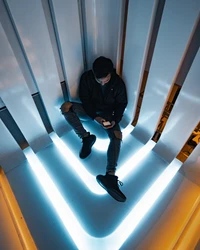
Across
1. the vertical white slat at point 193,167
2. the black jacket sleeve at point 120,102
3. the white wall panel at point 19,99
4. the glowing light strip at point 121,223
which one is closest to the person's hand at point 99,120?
the black jacket sleeve at point 120,102

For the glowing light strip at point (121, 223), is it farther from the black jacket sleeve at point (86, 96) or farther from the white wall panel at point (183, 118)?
the black jacket sleeve at point (86, 96)

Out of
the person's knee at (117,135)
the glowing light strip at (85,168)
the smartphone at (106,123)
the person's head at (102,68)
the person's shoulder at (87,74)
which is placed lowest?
the glowing light strip at (85,168)

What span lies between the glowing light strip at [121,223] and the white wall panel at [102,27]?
92cm

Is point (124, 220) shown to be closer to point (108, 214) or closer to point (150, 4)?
point (108, 214)

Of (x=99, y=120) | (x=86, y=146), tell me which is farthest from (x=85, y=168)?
(x=99, y=120)

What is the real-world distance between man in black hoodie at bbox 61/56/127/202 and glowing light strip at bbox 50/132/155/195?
3.1 inches

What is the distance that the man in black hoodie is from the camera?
1.17m

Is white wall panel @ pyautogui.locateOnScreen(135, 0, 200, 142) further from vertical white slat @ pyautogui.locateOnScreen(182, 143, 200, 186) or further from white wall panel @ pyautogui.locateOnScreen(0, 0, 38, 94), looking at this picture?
white wall panel @ pyautogui.locateOnScreen(0, 0, 38, 94)

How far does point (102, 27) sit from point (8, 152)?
44.4 inches

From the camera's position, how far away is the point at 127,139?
141 centimetres

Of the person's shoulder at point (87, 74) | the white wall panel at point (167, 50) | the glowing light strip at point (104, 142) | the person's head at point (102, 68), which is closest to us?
the white wall panel at point (167, 50)

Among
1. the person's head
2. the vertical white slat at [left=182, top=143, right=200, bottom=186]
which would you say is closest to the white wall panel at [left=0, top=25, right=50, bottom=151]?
the person's head

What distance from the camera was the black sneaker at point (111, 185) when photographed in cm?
104

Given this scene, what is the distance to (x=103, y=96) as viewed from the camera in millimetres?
1307
